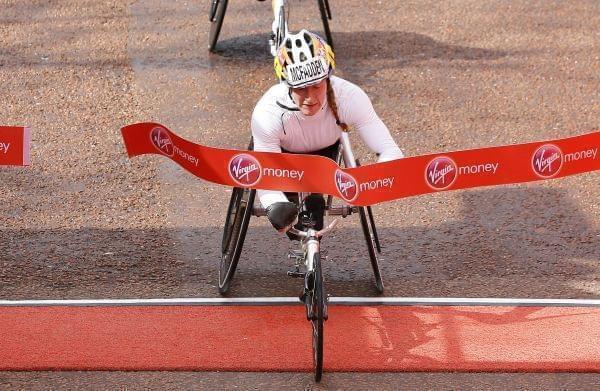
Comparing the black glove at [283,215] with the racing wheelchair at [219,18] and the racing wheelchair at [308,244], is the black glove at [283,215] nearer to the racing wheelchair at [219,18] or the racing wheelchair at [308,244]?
the racing wheelchair at [308,244]

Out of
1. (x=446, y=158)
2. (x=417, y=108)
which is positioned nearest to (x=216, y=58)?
(x=417, y=108)

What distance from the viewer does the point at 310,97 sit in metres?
7.75

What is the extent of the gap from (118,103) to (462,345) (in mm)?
5271

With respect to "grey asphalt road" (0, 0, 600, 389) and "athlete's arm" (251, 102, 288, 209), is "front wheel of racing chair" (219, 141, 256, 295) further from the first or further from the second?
"athlete's arm" (251, 102, 288, 209)

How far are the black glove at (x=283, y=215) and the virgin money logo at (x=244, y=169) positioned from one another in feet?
0.71

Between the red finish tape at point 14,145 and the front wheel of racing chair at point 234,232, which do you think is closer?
the red finish tape at point 14,145

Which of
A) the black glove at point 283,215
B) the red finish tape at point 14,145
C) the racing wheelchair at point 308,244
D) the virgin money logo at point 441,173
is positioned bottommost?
the racing wheelchair at point 308,244

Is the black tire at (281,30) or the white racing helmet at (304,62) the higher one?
the white racing helmet at (304,62)

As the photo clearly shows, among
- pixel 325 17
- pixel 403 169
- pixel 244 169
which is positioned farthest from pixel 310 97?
pixel 325 17

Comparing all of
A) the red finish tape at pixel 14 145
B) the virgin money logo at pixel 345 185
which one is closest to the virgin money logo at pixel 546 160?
the virgin money logo at pixel 345 185

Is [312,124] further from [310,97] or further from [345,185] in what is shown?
[345,185]

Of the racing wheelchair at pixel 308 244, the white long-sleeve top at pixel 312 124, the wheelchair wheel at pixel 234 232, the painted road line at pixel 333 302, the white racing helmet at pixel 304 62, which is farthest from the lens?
the painted road line at pixel 333 302

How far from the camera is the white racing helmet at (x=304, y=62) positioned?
25.0ft

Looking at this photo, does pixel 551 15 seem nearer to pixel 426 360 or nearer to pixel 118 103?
pixel 118 103
